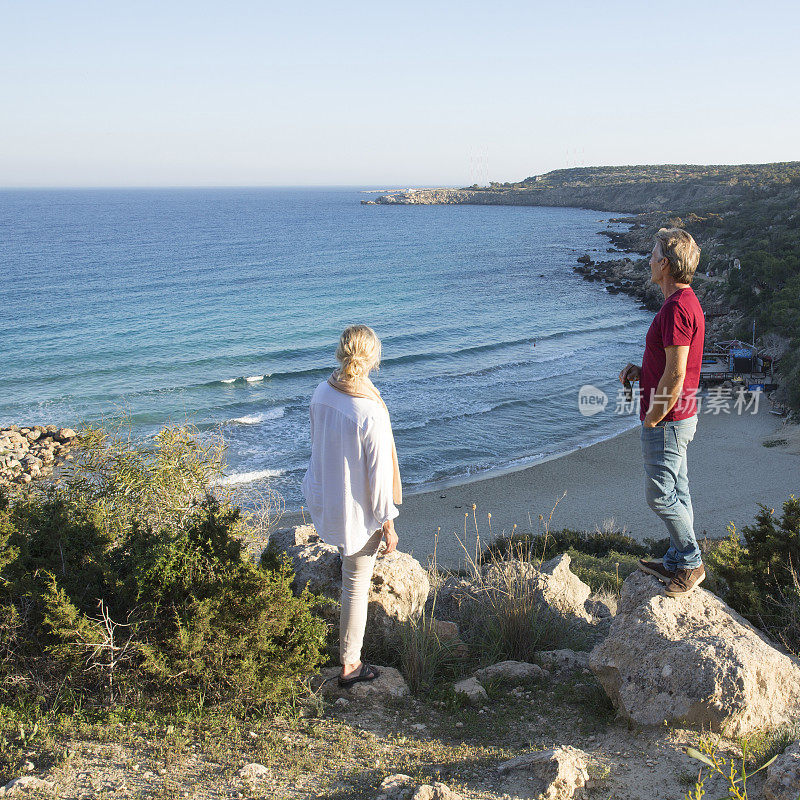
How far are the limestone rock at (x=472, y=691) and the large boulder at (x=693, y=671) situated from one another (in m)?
0.70

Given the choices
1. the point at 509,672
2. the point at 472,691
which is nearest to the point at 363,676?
the point at 472,691

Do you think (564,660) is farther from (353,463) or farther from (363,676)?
(353,463)

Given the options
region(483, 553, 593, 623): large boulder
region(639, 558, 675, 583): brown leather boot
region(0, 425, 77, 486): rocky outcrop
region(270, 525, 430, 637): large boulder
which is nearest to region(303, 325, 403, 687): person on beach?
region(270, 525, 430, 637): large boulder

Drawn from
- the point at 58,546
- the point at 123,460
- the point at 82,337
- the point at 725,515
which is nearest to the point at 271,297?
the point at 82,337

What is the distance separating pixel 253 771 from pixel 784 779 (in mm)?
2288

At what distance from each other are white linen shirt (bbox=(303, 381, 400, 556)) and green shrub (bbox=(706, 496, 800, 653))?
288 cm

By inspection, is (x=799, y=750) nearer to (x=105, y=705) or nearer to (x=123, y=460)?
(x=105, y=705)

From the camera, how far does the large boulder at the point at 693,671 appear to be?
338cm

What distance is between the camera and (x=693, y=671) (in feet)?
11.4

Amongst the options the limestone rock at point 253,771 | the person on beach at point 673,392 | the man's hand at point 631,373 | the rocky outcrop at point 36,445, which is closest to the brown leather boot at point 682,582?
the person on beach at point 673,392

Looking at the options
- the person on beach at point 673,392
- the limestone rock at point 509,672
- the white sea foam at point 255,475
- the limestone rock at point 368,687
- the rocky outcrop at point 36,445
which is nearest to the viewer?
the person on beach at point 673,392

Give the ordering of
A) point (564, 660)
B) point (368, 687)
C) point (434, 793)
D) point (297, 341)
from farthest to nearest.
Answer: point (297, 341)
point (564, 660)
point (368, 687)
point (434, 793)

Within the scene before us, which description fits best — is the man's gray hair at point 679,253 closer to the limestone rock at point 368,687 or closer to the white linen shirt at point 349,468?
the white linen shirt at point 349,468

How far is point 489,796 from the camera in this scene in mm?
2848
